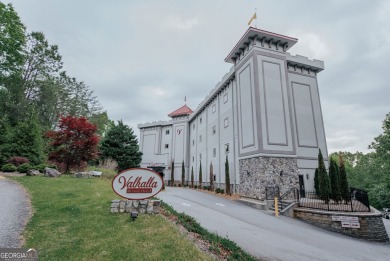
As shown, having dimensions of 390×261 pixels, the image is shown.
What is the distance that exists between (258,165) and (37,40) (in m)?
31.7

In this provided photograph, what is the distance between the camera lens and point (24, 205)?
25.0 feet

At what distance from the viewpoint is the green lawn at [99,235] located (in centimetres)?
399

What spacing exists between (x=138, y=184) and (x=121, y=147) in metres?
26.7

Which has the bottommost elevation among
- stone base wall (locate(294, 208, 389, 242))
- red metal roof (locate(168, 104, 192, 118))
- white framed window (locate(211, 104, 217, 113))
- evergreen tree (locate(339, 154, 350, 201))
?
stone base wall (locate(294, 208, 389, 242))

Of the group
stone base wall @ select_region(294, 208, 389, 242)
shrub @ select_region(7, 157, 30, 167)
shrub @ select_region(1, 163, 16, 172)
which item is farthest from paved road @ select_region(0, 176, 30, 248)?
stone base wall @ select_region(294, 208, 389, 242)

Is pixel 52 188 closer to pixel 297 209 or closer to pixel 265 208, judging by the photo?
pixel 265 208

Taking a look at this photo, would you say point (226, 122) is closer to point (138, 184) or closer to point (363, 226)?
point (363, 226)

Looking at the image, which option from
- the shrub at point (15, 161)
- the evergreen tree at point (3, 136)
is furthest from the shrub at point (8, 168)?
the evergreen tree at point (3, 136)

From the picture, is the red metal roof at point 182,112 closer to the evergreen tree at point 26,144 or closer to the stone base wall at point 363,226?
the evergreen tree at point 26,144

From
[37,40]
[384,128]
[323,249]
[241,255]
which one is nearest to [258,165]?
[323,249]

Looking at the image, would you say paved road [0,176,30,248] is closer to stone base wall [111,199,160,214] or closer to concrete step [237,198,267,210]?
stone base wall [111,199,160,214]

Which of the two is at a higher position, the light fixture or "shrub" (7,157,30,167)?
"shrub" (7,157,30,167)

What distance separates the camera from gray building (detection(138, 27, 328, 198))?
15.3 metres

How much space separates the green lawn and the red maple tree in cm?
917
